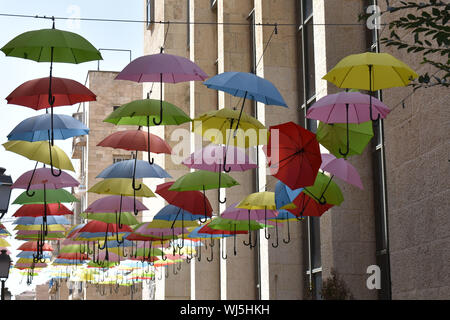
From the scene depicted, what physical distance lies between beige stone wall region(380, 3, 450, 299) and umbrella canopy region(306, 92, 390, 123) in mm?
1505

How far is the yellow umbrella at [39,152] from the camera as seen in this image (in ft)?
46.4

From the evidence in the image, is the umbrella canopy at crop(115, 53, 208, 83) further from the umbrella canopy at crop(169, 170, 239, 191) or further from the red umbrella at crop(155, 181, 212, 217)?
the red umbrella at crop(155, 181, 212, 217)

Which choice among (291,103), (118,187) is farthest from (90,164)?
(118,187)

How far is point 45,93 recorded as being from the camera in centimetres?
1198

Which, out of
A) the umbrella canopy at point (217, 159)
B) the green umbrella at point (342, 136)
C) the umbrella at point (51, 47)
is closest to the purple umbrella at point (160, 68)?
the umbrella at point (51, 47)

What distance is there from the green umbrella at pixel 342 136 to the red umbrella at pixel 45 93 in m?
3.52

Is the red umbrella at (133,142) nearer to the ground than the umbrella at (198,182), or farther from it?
farther from it

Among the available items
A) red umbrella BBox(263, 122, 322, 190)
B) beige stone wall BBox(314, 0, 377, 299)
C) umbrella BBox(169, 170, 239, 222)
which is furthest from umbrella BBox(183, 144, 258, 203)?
beige stone wall BBox(314, 0, 377, 299)

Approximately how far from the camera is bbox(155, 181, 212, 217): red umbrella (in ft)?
50.0

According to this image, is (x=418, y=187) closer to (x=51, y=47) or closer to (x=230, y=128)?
(x=230, y=128)

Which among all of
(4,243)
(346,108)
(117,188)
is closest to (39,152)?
(117,188)

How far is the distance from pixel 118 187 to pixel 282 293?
643 cm

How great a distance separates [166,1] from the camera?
3394 centimetres

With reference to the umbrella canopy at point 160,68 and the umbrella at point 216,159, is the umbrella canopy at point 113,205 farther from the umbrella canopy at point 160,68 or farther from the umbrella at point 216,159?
the umbrella canopy at point 160,68
